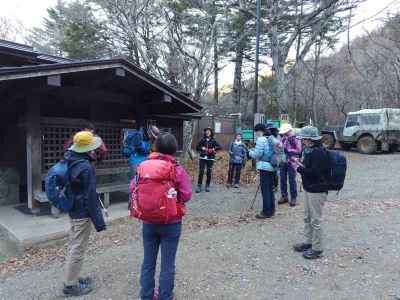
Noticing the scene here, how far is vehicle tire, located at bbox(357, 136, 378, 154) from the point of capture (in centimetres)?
1722

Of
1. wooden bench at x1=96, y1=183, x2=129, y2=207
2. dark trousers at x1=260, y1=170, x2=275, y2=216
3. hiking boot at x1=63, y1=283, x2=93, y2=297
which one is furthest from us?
wooden bench at x1=96, y1=183, x2=129, y2=207

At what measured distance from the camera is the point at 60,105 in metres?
7.84

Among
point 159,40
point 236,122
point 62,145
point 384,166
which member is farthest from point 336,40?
point 62,145

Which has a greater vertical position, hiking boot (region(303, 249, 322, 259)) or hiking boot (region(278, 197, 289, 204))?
hiking boot (region(278, 197, 289, 204))

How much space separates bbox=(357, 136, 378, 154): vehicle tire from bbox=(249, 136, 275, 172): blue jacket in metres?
13.9

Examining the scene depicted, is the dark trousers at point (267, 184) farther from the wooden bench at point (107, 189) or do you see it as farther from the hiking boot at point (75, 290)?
the hiking boot at point (75, 290)

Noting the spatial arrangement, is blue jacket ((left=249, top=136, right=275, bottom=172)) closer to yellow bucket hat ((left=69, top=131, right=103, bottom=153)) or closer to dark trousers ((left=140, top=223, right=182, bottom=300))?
dark trousers ((left=140, top=223, right=182, bottom=300))

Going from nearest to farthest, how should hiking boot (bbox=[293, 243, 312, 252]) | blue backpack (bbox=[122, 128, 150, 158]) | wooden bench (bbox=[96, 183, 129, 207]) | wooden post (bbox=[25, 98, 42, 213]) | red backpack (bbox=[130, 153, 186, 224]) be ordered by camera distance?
red backpack (bbox=[130, 153, 186, 224]) → hiking boot (bbox=[293, 243, 312, 252]) → wooden post (bbox=[25, 98, 42, 213]) → blue backpack (bbox=[122, 128, 150, 158]) → wooden bench (bbox=[96, 183, 129, 207])

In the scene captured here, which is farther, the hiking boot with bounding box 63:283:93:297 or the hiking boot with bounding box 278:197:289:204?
the hiking boot with bounding box 278:197:289:204

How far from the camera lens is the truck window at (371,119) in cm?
1697

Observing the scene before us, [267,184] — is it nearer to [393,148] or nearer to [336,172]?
[336,172]

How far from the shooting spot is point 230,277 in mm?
3879

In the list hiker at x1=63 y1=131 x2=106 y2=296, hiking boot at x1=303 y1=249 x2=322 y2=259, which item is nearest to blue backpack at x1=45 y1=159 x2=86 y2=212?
hiker at x1=63 y1=131 x2=106 y2=296

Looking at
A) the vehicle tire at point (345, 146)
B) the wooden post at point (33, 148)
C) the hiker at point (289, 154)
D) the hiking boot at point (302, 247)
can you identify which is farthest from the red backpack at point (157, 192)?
the vehicle tire at point (345, 146)
